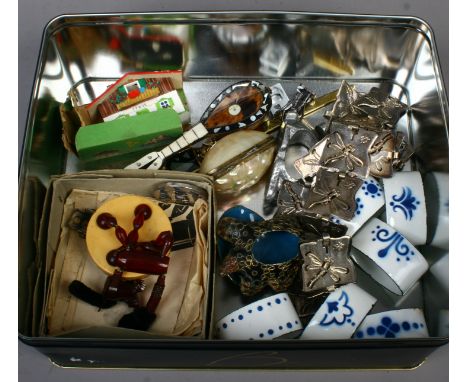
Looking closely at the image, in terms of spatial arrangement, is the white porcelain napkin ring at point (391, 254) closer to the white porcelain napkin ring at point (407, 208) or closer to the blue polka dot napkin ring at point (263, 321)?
the white porcelain napkin ring at point (407, 208)

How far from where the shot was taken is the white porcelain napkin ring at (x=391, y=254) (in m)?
0.82

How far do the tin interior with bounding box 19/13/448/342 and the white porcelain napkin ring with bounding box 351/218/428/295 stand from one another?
0.06m

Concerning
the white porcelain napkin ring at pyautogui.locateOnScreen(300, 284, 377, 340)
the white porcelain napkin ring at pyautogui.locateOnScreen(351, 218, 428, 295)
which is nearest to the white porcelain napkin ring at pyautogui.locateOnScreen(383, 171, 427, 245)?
the white porcelain napkin ring at pyautogui.locateOnScreen(351, 218, 428, 295)

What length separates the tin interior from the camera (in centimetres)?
88

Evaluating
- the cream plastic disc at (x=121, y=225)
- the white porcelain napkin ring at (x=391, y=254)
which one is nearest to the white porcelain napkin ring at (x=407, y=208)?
the white porcelain napkin ring at (x=391, y=254)

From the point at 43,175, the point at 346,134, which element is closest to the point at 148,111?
the point at 43,175

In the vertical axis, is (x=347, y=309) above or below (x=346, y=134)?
below

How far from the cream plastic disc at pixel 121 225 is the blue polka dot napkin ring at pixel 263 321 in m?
0.14

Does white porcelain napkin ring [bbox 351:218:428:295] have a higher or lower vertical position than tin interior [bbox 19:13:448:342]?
lower

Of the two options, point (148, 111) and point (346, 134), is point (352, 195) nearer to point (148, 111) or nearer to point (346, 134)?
point (346, 134)

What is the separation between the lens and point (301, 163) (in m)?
0.88

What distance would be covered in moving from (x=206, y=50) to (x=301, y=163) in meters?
0.26

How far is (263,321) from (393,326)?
7.1 inches

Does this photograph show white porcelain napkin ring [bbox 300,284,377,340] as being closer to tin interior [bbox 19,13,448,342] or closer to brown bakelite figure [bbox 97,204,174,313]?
tin interior [bbox 19,13,448,342]
